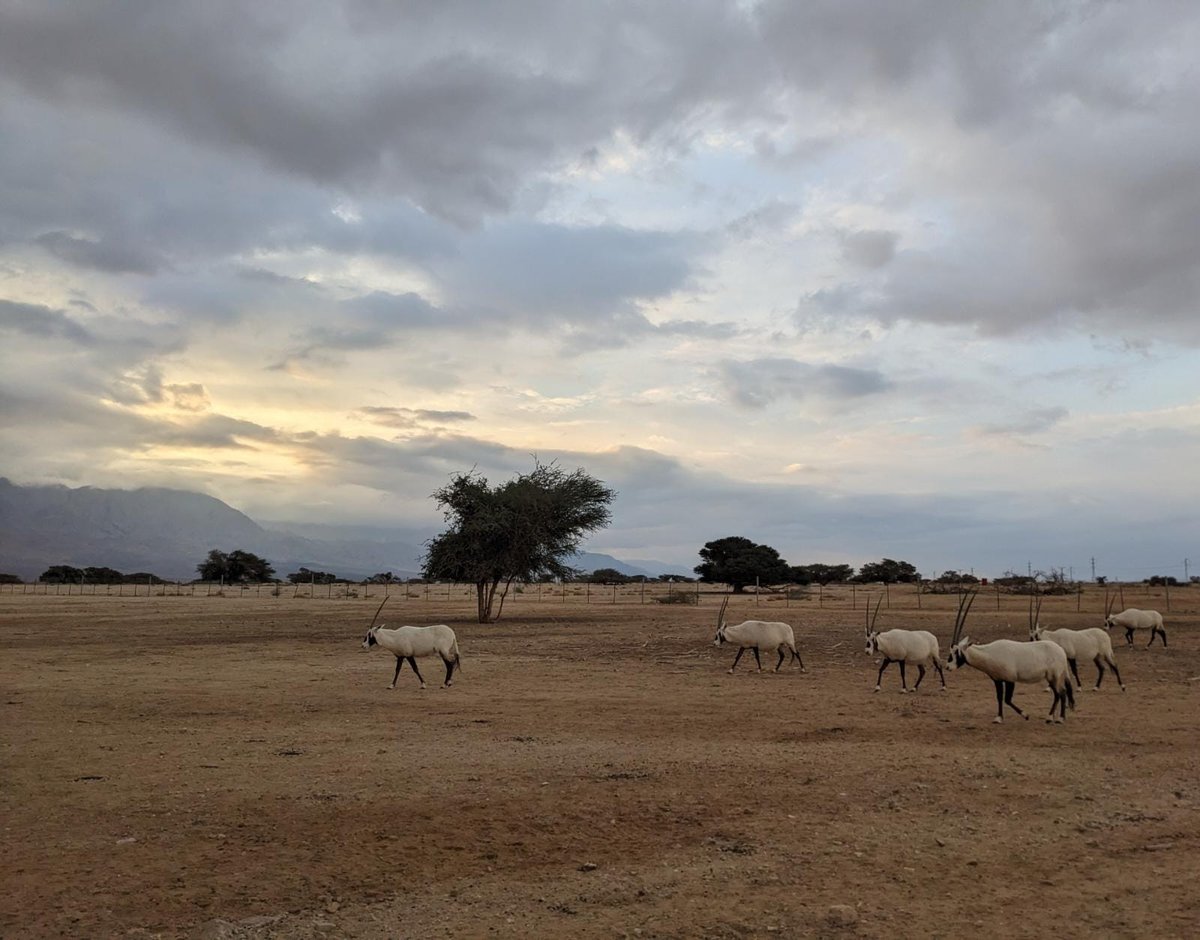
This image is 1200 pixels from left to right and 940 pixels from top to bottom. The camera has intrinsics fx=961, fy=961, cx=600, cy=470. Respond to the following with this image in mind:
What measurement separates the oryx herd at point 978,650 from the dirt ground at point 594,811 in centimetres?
56

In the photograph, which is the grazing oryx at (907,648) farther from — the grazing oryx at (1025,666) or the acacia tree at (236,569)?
the acacia tree at (236,569)

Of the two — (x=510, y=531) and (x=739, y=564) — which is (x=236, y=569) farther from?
(x=510, y=531)

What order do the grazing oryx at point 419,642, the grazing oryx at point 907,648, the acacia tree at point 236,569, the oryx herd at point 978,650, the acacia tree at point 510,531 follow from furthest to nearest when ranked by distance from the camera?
the acacia tree at point 236,569
the acacia tree at point 510,531
the grazing oryx at point 419,642
the grazing oryx at point 907,648
the oryx herd at point 978,650

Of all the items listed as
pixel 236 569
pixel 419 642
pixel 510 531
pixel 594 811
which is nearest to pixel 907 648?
pixel 419 642

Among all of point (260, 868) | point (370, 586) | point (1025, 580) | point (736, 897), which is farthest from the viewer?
point (370, 586)

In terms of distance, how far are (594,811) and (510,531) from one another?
33.4m

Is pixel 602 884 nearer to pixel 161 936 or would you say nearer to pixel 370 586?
pixel 161 936

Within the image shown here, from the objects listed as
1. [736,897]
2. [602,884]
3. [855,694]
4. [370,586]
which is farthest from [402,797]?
[370,586]

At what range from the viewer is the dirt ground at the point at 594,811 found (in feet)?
21.9

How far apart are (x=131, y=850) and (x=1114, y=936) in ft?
24.5

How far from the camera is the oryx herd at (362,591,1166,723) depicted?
1445cm

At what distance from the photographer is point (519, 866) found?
7.67m

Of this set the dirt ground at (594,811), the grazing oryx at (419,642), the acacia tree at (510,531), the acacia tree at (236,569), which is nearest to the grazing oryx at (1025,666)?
the dirt ground at (594,811)

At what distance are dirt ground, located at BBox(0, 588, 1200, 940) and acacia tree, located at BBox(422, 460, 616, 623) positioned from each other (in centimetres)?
2265
